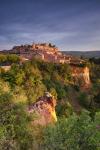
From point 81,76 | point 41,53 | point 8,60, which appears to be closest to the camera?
point 8,60

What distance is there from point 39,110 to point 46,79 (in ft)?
157

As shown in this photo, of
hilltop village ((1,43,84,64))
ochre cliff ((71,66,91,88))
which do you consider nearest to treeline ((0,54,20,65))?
hilltop village ((1,43,84,64))

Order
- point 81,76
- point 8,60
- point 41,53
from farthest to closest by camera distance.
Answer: point 41,53 < point 81,76 < point 8,60

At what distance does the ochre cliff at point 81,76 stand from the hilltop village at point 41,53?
7430mm

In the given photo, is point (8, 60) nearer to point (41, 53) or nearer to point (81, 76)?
point (81, 76)

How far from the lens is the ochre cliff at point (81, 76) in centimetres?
10127

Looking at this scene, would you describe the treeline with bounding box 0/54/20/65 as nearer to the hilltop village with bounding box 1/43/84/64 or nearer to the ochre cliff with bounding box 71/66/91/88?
the hilltop village with bounding box 1/43/84/64

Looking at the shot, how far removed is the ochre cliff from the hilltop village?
7.43 m

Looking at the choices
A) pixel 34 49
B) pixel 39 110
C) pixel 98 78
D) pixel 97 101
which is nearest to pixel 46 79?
pixel 97 101

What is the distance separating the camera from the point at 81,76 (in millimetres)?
103062

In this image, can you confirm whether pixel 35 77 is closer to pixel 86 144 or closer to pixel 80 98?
pixel 80 98

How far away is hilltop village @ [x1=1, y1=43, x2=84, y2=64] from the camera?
4415 inches

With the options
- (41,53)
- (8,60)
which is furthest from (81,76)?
(8,60)

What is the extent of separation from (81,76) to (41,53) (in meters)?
17.8
